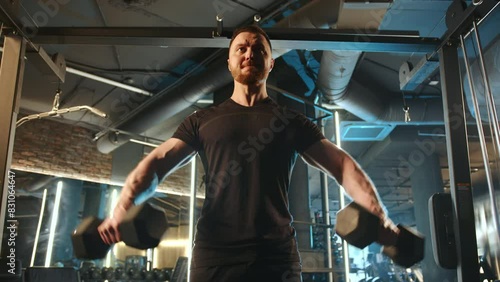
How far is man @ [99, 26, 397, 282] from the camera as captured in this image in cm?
126

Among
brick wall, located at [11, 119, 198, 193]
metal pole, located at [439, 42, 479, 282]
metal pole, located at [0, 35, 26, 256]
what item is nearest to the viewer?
metal pole, located at [439, 42, 479, 282]

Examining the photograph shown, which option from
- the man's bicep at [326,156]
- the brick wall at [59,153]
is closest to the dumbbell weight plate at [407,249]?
the man's bicep at [326,156]

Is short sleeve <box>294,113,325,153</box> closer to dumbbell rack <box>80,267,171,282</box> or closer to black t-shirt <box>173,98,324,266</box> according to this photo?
black t-shirt <box>173,98,324,266</box>

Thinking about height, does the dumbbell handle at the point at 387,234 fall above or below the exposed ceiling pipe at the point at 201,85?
below

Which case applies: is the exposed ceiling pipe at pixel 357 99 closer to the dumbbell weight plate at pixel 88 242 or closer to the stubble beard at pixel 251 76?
the stubble beard at pixel 251 76

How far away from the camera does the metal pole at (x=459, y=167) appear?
Answer: 201 centimetres

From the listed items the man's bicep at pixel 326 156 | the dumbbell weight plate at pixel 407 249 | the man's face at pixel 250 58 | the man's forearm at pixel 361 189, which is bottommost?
the dumbbell weight plate at pixel 407 249

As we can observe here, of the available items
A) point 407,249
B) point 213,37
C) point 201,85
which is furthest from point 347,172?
point 201,85

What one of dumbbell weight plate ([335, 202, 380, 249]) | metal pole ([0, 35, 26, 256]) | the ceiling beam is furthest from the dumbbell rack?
dumbbell weight plate ([335, 202, 380, 249])

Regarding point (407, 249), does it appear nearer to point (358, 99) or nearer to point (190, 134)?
point (190, 134)

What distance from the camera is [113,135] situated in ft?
22.5

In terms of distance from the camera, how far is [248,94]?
1.53 meters

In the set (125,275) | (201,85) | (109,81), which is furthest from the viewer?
(125,275)

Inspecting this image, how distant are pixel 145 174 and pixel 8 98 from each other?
129 centimetres
